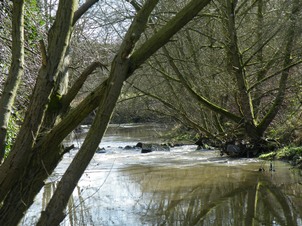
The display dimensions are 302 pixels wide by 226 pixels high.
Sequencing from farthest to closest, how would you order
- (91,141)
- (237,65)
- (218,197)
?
(237,65)
(218,197)
(91,141)

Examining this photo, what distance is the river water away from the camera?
7.95 meters

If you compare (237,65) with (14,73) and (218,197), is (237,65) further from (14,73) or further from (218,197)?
(14,73)

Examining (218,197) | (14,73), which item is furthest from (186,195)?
(14,73)

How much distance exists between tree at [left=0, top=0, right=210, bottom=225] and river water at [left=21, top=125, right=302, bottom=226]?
1.21m

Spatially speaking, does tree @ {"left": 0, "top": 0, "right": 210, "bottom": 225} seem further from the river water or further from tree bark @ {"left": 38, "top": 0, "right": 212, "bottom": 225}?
the river water

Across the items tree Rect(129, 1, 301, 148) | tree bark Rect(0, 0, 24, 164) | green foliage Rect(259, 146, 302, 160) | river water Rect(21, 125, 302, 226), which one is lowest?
river water Rect(21, 125, 302, 226)

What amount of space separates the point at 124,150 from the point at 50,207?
16.8m

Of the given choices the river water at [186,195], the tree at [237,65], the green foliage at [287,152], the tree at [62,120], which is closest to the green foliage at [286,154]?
the green foliage at [287,152]

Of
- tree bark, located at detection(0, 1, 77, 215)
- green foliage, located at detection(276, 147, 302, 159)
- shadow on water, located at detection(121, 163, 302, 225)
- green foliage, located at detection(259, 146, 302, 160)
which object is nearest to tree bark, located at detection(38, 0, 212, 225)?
tree bark, located at detection(0, 1, 77, 215)

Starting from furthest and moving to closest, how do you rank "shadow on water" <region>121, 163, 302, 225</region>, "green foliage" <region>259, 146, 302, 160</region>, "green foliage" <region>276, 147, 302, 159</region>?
1. "green foliage" <region>276, 147, 302, 159</region>
2. "green foliage" <region>259, 146, 302, 160</region>
3. "shadow on water" <region>121, 163, 302, 225</region>

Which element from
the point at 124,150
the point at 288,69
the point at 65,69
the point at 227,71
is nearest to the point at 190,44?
the point at 227,71

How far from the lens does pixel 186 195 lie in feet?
32.7

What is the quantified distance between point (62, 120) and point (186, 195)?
6.82m

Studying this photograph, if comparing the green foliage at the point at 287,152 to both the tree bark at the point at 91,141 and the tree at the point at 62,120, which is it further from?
the tree bark at the point at 91,141
